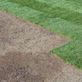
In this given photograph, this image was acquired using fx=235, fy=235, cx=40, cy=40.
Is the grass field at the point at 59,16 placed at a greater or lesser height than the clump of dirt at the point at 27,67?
lesser

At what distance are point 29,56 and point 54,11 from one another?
5.17m

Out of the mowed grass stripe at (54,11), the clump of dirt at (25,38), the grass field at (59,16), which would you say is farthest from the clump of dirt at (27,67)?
the mowed grass stripe at (54,11)

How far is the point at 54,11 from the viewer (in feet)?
48.8

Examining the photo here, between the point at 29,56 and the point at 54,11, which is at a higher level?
the point at 29,56

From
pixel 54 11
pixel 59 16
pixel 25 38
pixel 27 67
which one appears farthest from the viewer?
pixel 54 11

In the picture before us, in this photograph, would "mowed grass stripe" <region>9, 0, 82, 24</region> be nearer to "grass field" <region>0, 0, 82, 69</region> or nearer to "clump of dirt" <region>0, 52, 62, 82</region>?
"grass field" <region>0, 0, 82, 69</region>

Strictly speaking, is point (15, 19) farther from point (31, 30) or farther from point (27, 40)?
point (27, 40)

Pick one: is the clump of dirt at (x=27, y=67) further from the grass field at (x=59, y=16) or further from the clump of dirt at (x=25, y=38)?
the grass field at (x=59, y=16)

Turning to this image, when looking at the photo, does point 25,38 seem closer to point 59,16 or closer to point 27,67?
point 27,67

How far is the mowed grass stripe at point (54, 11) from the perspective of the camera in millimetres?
14100

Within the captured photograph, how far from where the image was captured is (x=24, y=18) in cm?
1413

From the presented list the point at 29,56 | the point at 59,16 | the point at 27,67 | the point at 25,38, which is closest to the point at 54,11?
the point at 59,16

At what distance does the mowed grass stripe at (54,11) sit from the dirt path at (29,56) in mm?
1932

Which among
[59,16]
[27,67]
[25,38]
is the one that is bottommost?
[59,16]
